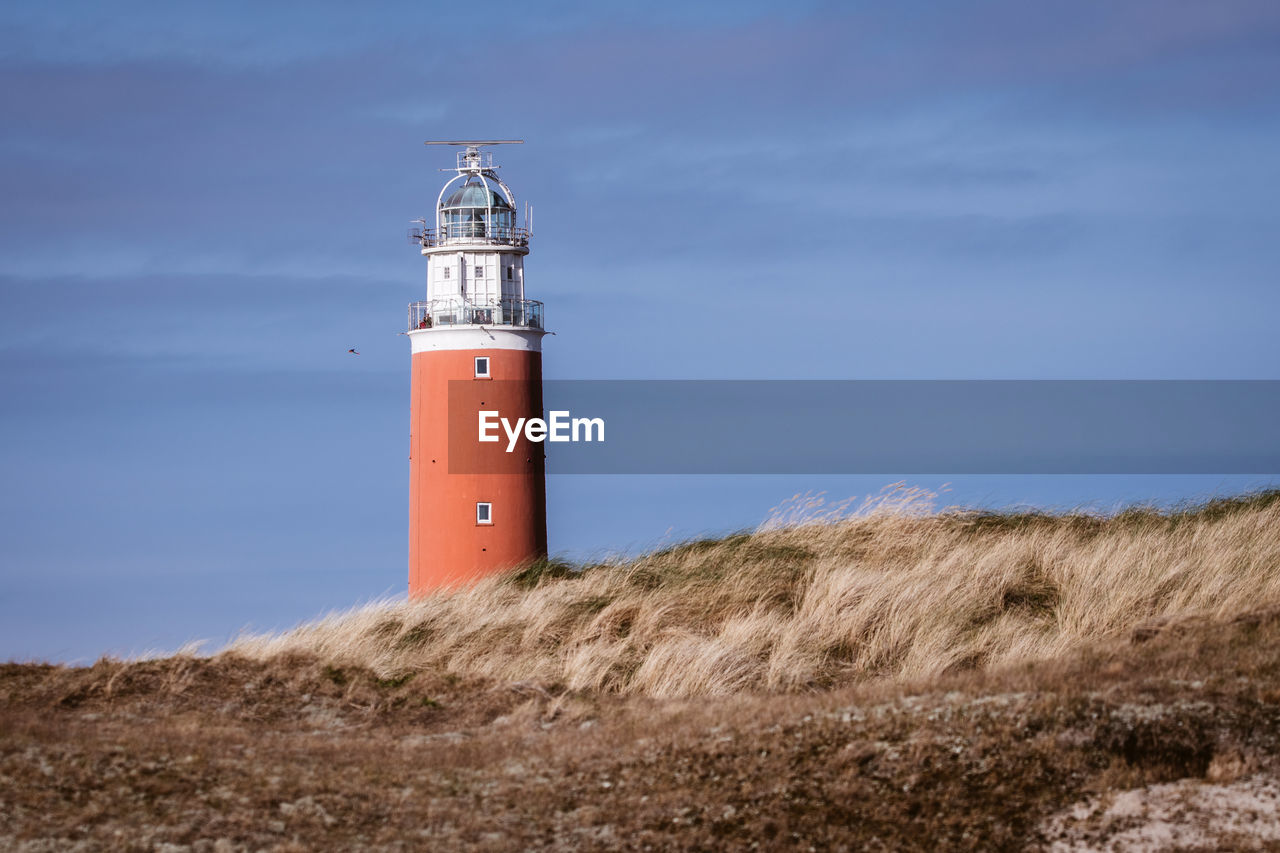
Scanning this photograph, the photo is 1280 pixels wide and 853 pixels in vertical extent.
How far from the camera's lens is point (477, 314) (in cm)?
2144

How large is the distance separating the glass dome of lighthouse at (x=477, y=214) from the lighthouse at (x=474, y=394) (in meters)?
0.02

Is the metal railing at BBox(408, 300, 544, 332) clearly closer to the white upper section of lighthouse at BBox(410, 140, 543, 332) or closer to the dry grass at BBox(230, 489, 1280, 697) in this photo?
the white upper section of lighthouse at BBox(410, 140, 543, 332)

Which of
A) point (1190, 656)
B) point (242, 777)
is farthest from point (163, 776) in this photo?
point (1190, 656)

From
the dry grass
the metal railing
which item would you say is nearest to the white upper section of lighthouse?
the metal railing

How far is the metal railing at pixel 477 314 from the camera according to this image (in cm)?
2142

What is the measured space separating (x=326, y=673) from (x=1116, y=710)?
8.24 m

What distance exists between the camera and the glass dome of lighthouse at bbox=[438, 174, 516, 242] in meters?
21.9

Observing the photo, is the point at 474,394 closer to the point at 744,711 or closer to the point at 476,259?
the point at 476,259

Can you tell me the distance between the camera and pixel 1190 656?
35.2 ft

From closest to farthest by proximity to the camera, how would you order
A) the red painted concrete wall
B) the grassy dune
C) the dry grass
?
the grassy dune < the dry grass < the red painted concrete wall

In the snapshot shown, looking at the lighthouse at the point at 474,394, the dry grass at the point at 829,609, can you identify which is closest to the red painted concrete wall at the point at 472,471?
the lighthouse at the point at 474,394

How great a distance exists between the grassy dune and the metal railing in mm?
5731

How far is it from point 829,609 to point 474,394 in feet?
30.5

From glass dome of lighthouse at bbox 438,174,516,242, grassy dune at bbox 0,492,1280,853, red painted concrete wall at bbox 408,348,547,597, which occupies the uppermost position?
glass dome of lighthouse at bbox 438,174,516,242
